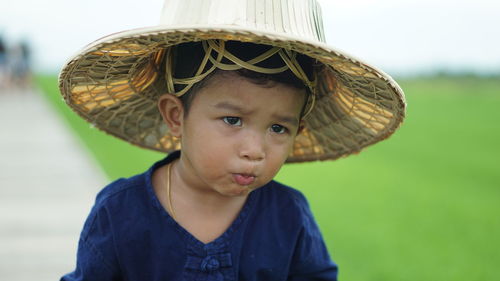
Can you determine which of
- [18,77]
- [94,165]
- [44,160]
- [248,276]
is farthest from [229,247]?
[18,77]

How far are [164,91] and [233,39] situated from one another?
0.52 meters

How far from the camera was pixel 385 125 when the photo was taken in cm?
203

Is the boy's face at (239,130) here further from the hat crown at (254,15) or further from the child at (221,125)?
the hat crown at (254,15)

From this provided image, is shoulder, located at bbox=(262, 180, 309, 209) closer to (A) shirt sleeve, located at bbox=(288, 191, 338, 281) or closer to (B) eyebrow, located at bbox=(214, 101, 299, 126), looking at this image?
(A) shirt sleeve, located at bbox=(288, 191, 338, 281)

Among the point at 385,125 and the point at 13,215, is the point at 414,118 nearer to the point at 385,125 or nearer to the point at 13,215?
the point at 13,215

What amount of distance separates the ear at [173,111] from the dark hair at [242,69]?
1.1 inches

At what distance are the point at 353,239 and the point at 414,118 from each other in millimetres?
8865

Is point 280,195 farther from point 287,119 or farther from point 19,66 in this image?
point 19,66

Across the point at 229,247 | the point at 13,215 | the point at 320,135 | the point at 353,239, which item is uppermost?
the point at 320,135

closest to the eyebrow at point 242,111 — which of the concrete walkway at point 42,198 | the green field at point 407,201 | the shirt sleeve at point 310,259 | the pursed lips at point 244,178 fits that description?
the pursed lips at point 244,178

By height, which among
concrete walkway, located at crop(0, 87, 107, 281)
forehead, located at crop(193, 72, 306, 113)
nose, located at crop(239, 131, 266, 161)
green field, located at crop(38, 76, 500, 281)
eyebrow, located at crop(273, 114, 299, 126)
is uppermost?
forehead, located at crop(193, 72, 306, 113)

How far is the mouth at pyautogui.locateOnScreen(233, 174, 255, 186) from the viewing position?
1750 mm

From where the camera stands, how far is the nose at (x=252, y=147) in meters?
1.71

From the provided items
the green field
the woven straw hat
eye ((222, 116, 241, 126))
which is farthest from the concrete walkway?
eye ((222, 116, 241, 126))
